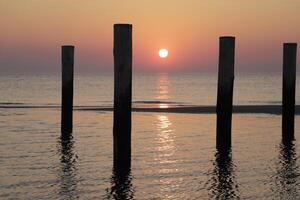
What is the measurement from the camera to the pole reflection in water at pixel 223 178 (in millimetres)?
10543

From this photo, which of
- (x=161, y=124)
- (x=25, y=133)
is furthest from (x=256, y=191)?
(x=161, y=124)

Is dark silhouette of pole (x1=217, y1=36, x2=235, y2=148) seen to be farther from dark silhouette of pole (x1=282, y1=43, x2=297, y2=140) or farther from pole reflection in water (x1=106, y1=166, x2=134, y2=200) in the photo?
pole reflection in water (x1=106, y1=166, x2=134, y2=200)

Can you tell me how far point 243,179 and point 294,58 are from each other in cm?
633

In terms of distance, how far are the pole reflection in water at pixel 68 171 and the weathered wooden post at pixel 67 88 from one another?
1.44 metres

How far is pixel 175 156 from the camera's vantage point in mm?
14703

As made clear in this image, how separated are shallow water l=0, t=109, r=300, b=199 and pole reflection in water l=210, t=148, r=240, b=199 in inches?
0.7

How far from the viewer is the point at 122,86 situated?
12.0 metres

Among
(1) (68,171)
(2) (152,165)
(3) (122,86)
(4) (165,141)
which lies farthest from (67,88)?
(3) (122,86)

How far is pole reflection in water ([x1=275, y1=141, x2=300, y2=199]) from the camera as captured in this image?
10.5 m

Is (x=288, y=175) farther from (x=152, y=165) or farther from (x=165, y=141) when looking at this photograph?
(x=165, y=141)

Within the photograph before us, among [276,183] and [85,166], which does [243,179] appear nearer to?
[276,183]

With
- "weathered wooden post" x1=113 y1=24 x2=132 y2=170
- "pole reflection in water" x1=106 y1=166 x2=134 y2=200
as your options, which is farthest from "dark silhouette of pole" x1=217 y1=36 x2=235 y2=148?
"pole reflection in water" x1=106 y1=166 x2=134 y2=200

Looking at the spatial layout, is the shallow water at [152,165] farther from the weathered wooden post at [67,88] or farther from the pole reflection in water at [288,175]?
the weathered wooden post at [67,88]

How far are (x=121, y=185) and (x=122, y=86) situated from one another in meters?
2.08
